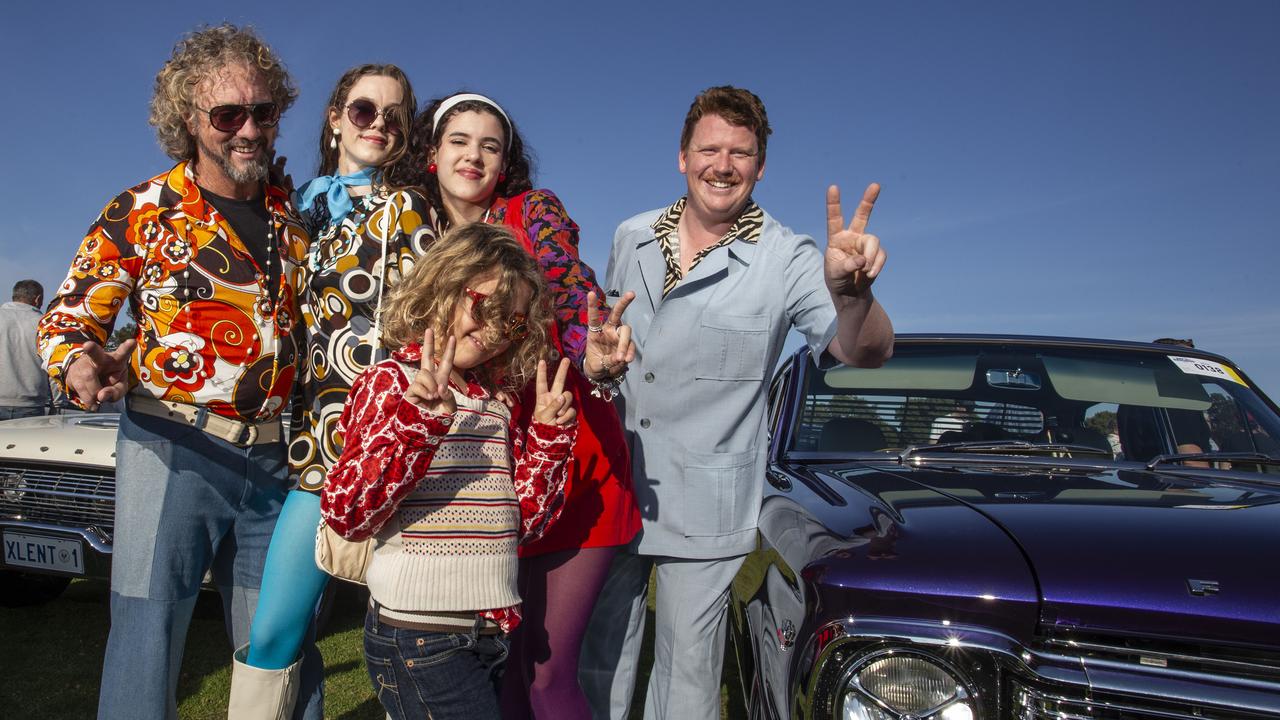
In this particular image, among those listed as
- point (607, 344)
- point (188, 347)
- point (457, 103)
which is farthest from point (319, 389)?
point (457, 103)

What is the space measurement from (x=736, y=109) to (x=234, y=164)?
4.75ft

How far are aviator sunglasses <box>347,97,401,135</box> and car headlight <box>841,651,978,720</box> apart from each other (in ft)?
6.12

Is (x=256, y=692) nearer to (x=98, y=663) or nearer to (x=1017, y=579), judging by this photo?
(x=1017, y=579)

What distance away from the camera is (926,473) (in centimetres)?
240

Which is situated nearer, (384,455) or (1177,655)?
(1177,655)

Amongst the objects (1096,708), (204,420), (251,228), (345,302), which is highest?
(251,228)

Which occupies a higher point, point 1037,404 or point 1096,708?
point 1037,404

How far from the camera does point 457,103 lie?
7.57 ft

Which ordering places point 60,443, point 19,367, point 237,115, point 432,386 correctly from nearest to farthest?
1. point 432,386
2. point 237,115
3. point 60,443
4. point 19,367

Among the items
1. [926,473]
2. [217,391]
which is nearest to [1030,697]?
[926,473]

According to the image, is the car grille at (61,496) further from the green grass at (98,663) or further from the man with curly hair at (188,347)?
the man with curly hair at (188,347)

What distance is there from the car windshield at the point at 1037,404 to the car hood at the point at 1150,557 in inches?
28.6

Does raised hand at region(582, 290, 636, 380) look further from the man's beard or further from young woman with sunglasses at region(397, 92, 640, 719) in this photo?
the man's beard

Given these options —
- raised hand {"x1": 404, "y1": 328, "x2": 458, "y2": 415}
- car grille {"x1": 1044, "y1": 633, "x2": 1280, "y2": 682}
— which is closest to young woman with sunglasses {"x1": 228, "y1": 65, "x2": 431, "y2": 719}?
raised hand {"x1": 404, "y1": 328, "x2": 458, "y2": 415}
